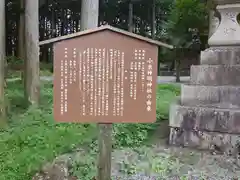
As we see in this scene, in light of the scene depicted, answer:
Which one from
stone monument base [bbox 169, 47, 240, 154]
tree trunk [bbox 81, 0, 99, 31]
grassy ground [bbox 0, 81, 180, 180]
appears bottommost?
grassy ground [bbox 0, 81, 180, 180]

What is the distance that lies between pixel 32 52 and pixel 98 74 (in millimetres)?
4548

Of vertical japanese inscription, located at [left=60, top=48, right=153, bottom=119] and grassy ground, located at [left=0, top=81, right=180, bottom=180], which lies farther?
grassy ground, located at [left=0, top=81, right=180, bottom=180]

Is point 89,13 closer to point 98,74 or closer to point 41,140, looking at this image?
point 41,140

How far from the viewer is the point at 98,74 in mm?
3055

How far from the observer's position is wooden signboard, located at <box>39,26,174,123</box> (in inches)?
120

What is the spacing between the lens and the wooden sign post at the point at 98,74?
120 inches

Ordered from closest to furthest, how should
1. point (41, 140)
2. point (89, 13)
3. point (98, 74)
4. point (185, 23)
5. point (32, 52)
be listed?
point (98, 74)
point (41, 140)
point (32, 52)
point (89, 13)
point (185, 23)

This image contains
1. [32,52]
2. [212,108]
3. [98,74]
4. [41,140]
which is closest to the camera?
[98,74]

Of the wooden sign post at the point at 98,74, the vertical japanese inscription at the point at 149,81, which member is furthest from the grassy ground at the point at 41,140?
the vertical japanese inscription at the point at 149,81

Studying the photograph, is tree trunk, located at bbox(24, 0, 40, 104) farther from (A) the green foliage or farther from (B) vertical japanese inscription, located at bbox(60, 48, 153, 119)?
(A) the green foliage

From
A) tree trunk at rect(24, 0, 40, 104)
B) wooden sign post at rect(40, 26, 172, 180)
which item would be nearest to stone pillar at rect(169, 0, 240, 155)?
wooden sign post at rect(40, 26, 172, 180)

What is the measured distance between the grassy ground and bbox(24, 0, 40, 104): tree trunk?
77 centimetres

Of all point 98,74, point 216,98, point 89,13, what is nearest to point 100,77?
point 98,74

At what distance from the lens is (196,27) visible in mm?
16453
